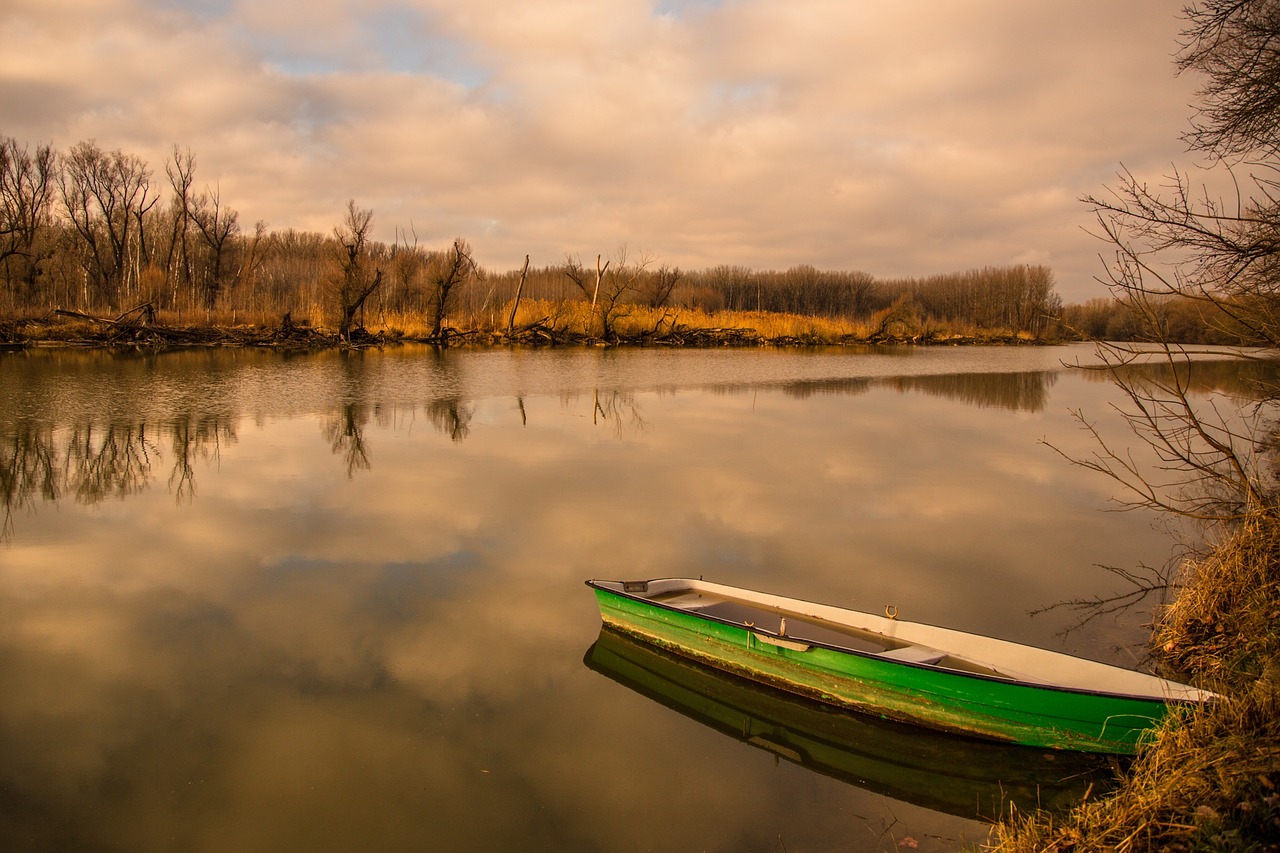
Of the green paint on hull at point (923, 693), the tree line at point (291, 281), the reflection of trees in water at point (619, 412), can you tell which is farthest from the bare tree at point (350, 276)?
the green paint on hull at point (923, 693)

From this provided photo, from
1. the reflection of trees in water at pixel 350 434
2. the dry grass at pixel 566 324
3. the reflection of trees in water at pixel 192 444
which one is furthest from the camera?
the dry grass at pixel 566 324

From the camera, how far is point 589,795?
4609 mm

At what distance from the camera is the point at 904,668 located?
17.2 feet

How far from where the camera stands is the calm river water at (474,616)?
4461 millimetres

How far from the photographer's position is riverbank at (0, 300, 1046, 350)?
3369cm

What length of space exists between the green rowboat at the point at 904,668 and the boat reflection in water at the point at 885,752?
3.8 inches

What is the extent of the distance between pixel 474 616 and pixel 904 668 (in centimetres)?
344

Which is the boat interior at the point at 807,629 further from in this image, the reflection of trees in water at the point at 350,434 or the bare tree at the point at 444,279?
Answer: the bare tree at the point at 444,279

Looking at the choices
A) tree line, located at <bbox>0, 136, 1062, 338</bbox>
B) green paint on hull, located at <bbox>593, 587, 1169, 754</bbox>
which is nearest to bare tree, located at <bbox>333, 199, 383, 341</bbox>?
tree line, located at <bbox>0, 136, 1062, 338</bbox>

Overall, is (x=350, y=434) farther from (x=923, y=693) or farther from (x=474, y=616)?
(x=923, y=693)

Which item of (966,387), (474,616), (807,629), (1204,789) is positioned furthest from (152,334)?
(1204,789)

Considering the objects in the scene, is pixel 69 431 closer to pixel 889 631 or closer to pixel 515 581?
pixel 515 581

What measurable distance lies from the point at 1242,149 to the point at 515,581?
1081 cm

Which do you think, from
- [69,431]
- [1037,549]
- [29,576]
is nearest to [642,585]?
[1037,549]
